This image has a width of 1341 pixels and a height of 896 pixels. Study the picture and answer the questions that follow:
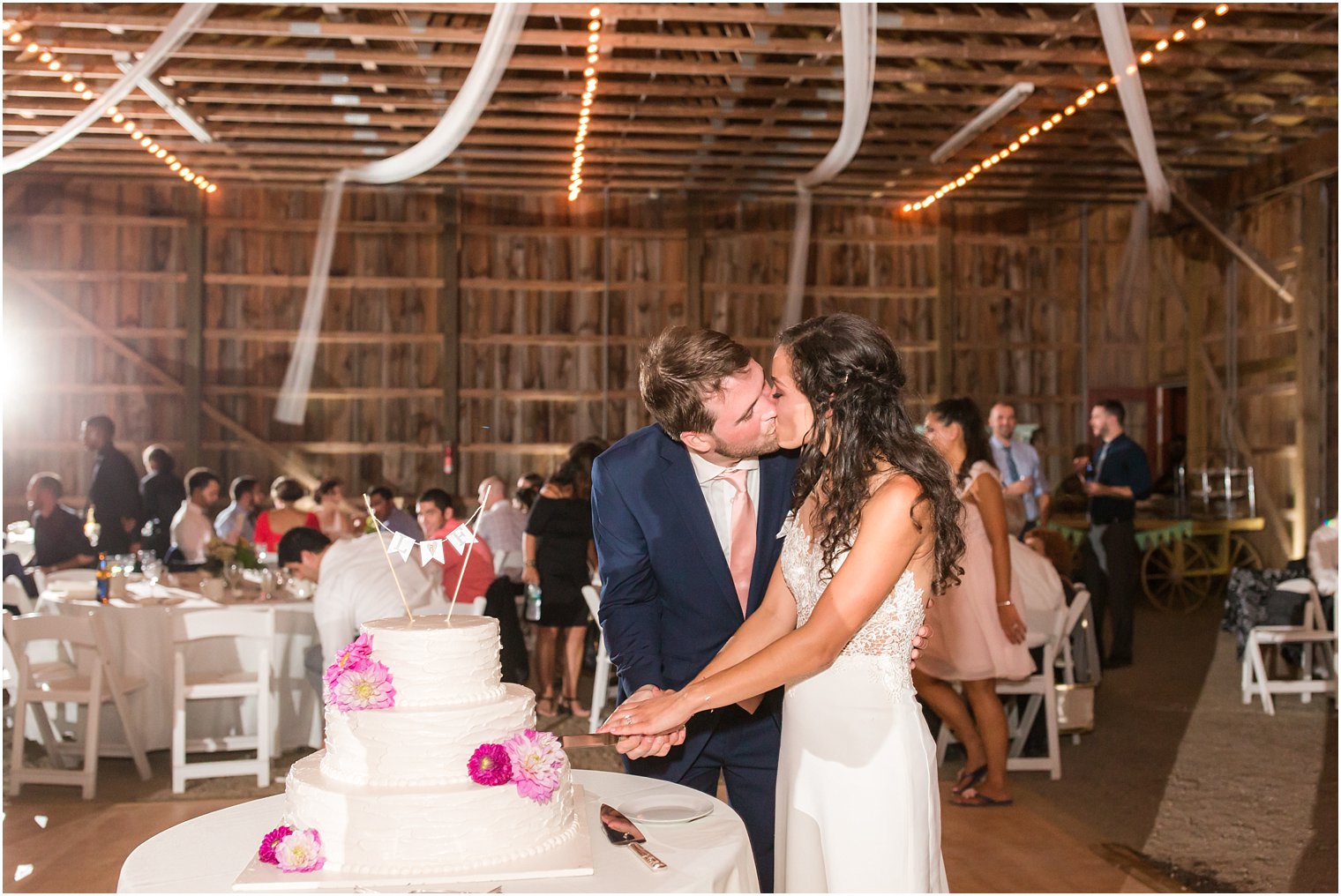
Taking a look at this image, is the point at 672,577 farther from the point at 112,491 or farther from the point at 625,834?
the point at 112,491

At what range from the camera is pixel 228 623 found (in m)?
5.37

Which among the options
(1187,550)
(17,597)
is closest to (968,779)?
(17,597)

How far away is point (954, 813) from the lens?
4949 mm

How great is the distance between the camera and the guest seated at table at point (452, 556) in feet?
21.5

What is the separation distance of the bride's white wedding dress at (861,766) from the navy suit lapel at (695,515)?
1.15ft

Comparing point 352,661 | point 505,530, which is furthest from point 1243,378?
point 352,661

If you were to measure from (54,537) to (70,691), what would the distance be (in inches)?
108

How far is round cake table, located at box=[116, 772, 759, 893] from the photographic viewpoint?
1933 mm

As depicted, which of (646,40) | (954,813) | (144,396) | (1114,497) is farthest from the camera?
(144,396)

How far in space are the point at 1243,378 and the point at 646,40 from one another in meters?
7.37

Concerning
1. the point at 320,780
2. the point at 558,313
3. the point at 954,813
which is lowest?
the point at 954,813

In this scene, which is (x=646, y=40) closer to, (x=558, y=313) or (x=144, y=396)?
(x=558, y=313)

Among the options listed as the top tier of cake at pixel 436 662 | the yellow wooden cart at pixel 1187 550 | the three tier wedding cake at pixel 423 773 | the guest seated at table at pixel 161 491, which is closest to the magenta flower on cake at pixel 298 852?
the three tier wedding cake at pixel 423 773

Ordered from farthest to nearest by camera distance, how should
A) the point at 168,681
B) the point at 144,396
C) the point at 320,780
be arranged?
the point at 144,396
the point at 168,681
the point at 320,780
